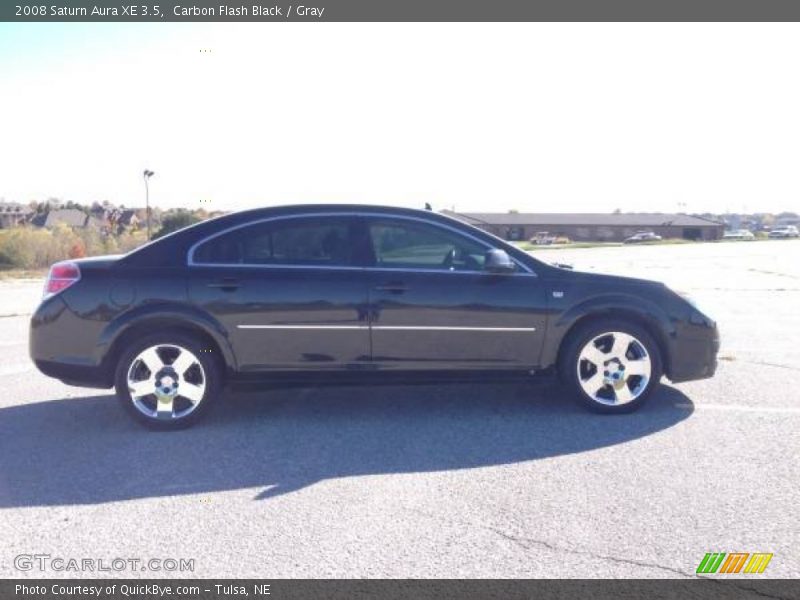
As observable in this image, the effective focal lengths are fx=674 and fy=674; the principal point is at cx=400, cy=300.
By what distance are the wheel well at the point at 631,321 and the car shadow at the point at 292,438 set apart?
1.42ft

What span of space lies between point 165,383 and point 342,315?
139cm

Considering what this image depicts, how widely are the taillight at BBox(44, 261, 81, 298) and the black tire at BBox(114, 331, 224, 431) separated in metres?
0.65

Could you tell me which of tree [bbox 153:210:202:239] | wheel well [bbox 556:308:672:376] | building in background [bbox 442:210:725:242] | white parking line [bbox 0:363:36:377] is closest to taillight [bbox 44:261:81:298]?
tree [bbox 153:210:202:239]

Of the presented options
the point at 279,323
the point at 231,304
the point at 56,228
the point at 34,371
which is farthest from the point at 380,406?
the point at 56,228

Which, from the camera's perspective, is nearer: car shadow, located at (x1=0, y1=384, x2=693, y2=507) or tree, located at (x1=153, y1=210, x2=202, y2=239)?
car shadow, located at (x1=0, y1=384, x2=693, y2=507)

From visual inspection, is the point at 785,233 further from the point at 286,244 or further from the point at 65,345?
the point at 65,345

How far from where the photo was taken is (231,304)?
16.3 feet

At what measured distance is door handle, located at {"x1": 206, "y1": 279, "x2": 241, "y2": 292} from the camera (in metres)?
4.97

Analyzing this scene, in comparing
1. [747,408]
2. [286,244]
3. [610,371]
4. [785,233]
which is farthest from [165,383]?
[785,233]

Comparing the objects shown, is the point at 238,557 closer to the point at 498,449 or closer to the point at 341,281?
the point at 498,449

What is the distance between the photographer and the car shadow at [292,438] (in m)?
4.05

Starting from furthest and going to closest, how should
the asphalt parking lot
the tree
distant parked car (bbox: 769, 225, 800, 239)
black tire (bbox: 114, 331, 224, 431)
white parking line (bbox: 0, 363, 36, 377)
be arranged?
distant parked car (bbox: 769, 225, 800, 239) < white parking line (bbox: 0, 363, 36, 377) < the tree < black tire (bbox: 114, 331, 224, 431) < the asphalt parking lot
